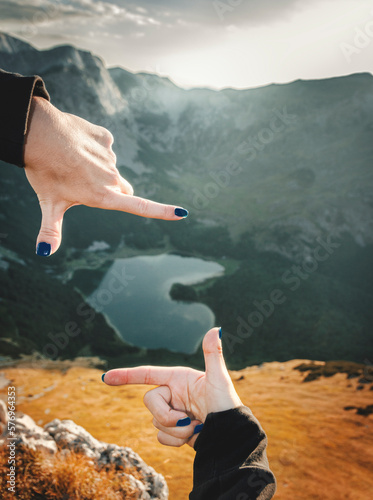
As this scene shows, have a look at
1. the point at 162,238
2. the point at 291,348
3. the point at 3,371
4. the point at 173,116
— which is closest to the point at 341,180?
the point at 162,238

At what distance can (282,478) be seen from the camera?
8.74 meters

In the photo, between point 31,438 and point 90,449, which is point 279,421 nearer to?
point 90,449

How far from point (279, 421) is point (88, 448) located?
836 cm

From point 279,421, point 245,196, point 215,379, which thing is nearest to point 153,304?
point 279,421

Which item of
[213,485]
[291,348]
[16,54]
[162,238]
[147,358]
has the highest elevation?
[16,54]

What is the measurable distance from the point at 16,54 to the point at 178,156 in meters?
51.8

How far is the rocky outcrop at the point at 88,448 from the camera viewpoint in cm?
736

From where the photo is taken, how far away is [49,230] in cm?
262

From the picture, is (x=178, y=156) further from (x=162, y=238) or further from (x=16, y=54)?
(x=16, y=54)

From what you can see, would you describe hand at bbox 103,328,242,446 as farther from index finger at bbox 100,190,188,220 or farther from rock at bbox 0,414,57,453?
rock at bbox 0,414,57,453
